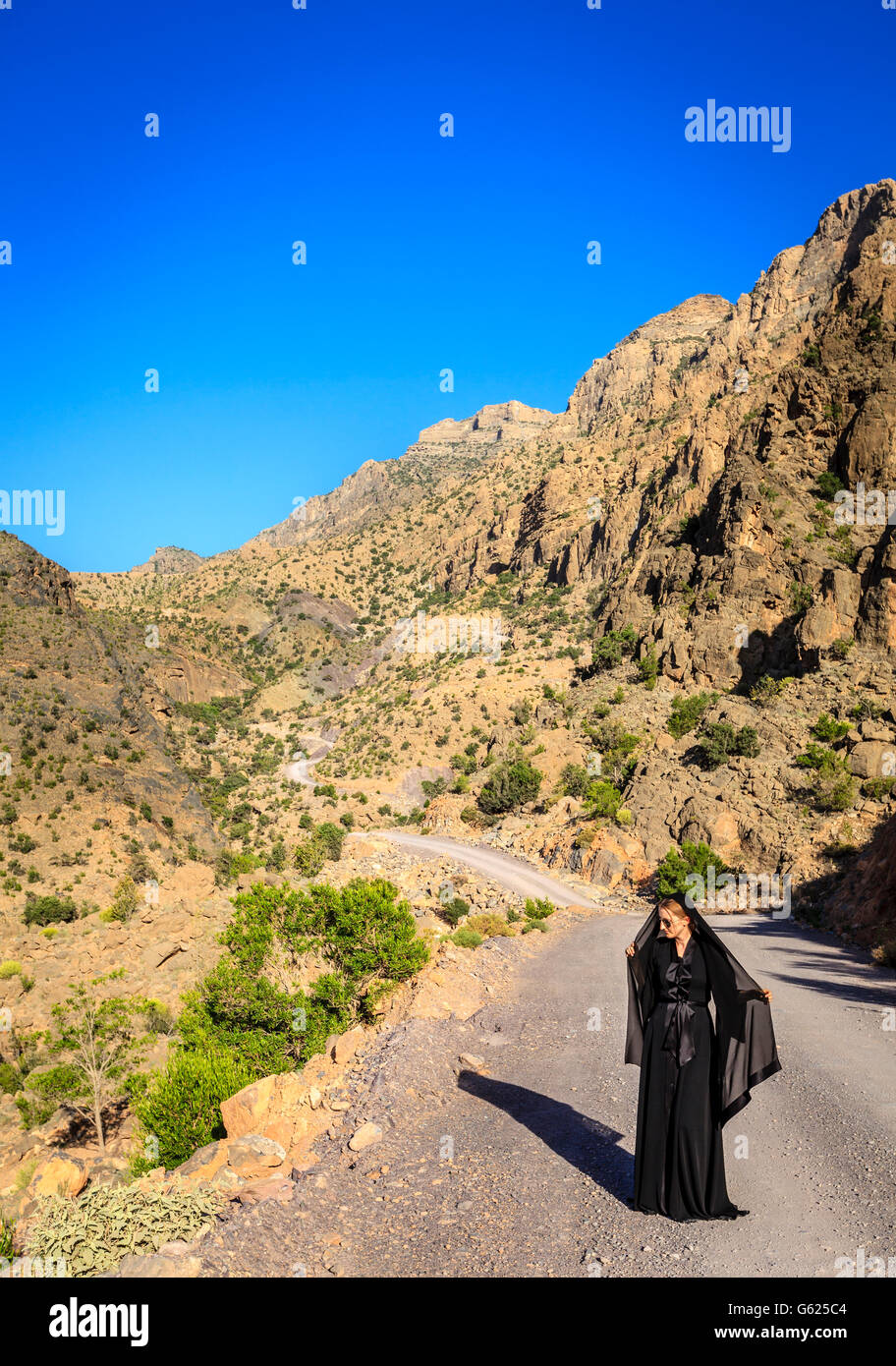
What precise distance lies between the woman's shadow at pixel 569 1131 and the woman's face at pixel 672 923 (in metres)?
2.30

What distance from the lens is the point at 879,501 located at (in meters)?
34.8

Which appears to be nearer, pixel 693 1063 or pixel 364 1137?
pixel 693 1063

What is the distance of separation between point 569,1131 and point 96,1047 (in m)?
12.3

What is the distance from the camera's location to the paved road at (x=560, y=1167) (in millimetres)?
5406

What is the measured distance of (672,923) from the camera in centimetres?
562

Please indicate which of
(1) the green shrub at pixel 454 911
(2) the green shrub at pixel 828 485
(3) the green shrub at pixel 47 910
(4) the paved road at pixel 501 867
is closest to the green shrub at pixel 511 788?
(4) the paved road at pixel 501 867

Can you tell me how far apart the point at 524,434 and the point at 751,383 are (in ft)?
461

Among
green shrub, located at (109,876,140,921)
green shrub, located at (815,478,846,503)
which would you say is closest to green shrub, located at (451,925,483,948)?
green shrub, located at (109,876,140,921)

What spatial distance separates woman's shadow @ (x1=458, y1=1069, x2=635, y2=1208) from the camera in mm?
6605

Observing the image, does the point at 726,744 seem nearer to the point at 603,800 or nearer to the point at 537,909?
the point at 603,800

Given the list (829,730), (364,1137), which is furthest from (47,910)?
(829,730)

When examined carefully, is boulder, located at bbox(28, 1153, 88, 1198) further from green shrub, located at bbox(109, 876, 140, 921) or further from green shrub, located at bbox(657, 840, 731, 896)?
green shrub, located at bbox(657, 840, 731, 896)
